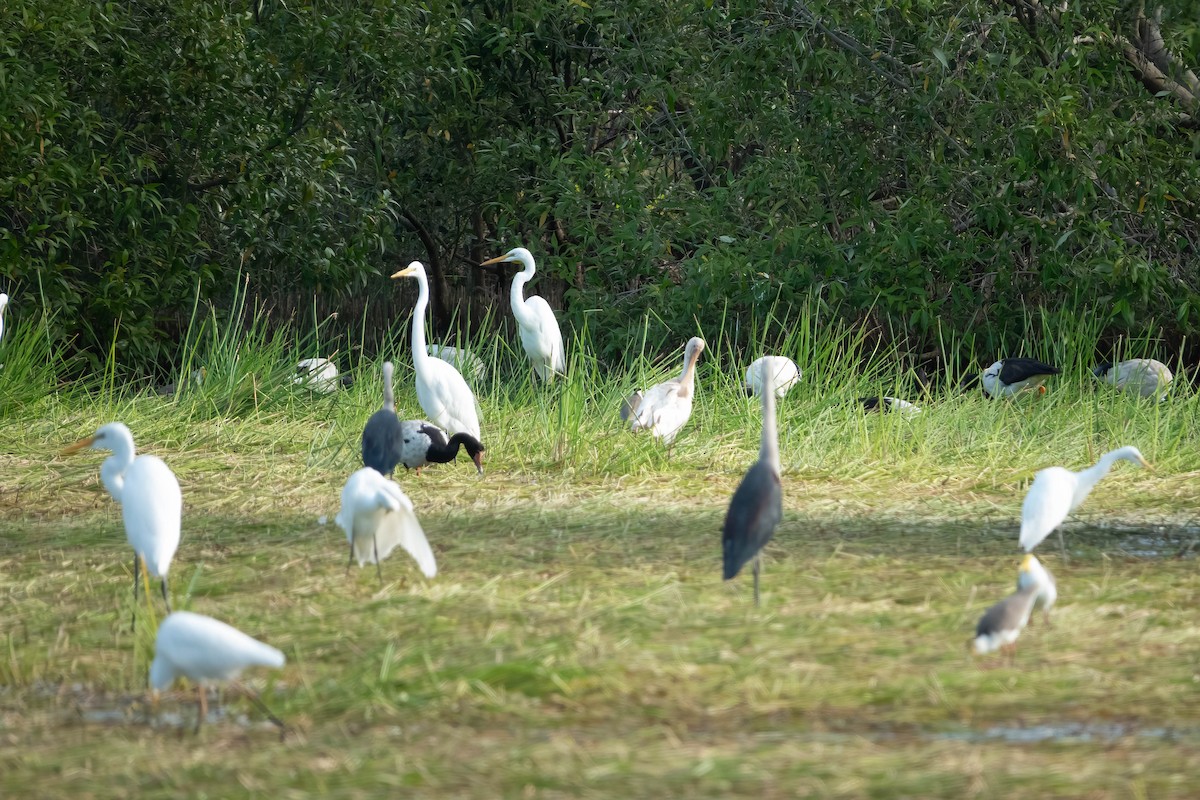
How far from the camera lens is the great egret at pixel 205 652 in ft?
10.9

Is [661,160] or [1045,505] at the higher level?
[661,160]

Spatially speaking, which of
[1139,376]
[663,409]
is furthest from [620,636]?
[1139,376]

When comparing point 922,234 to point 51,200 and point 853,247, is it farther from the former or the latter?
point 51,200

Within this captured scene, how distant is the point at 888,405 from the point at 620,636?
16.4 ft

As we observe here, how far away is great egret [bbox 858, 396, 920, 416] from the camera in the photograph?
26.6 feet

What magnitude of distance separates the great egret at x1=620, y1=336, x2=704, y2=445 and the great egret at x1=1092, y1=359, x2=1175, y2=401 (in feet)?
9.73

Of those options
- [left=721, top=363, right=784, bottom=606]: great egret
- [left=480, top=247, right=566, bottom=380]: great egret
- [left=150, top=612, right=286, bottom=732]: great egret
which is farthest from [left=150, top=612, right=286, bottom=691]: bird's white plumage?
[left=480, top=247, right=566, bottom=380]: great egret

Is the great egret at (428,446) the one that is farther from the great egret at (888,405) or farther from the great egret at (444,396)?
the great egret at (888,405)

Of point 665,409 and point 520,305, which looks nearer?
point 665,409

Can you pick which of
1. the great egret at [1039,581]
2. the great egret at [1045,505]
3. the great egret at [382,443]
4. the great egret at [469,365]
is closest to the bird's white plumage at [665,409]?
the great egret at [382,443]

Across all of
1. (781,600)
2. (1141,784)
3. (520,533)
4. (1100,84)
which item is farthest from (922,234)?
(1141,784)

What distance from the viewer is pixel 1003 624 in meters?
3.86

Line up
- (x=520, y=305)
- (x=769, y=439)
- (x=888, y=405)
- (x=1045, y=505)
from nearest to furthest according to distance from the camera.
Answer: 1. (x=769, y=439)
2. (x=1045, y=505)
3. (x=888, y=405)
4. (x=520, y=305)

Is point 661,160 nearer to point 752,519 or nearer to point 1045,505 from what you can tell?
point 1045,505
